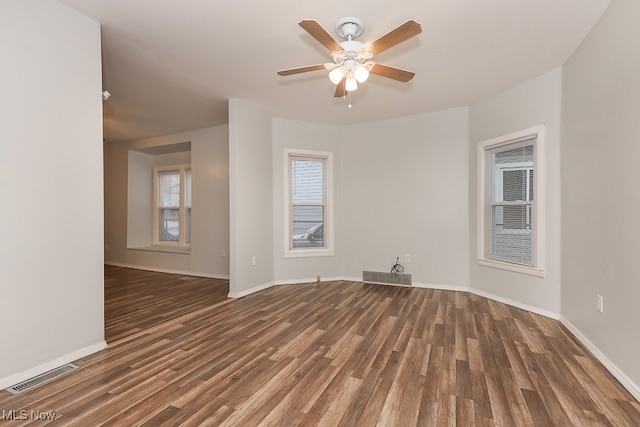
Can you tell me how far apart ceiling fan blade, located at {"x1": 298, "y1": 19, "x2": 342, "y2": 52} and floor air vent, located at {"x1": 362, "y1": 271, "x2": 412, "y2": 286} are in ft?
11.5

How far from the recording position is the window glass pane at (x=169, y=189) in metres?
6.57

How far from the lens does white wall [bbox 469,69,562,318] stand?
3.21m

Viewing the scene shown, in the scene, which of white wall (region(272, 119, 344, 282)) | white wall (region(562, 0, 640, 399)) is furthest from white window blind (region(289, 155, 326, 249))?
white wall (region(562, 0, 640, 399))

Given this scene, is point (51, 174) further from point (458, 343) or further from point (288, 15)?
point (458, 343)

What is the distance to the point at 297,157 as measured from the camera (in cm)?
508

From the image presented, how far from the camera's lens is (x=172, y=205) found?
662 centimetres

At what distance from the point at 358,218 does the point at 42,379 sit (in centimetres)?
409

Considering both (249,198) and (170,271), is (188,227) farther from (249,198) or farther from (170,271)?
(249,198)

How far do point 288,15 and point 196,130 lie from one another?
13.1 ft

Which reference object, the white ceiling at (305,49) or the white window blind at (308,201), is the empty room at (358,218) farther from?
the white window blind at (308,201)

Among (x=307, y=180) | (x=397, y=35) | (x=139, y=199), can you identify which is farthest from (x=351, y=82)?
(x=139, y=199)

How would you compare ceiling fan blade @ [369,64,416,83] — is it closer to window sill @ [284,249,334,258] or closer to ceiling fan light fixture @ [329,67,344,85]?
ceiling fan light fixture @ [329,67,344,85]

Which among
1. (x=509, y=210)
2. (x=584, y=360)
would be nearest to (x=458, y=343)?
(x=584, y=360)

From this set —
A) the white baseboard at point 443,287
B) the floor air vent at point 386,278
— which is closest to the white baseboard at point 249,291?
the floor air vent at point 386,278
